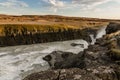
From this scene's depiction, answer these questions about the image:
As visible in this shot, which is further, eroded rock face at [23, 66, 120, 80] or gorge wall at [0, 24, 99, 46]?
gorge wall at [0, 24, 99, 46]

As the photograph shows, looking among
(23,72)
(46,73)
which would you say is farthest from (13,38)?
(46,73)

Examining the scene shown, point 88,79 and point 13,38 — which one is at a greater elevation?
point 88,79

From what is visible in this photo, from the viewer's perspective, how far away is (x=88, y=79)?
12133mm

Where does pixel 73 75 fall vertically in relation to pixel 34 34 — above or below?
above

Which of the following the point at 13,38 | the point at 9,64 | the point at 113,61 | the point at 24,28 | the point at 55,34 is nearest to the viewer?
the point at 113,61

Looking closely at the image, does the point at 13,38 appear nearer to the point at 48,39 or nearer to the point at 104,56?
the point at 48,39

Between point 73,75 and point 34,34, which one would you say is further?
point 34,34

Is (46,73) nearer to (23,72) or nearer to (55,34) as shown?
(23,72)

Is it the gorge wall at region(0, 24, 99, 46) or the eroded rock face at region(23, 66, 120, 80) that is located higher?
the eroded rock face at region(23, 66, 120, 80)

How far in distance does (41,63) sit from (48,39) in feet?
96.2

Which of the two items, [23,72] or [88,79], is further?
[23,72]

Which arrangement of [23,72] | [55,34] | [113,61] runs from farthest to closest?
[55,34] < [23,72] < [113,61]

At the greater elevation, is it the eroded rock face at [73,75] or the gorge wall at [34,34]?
the eroded rock face at [73,75]

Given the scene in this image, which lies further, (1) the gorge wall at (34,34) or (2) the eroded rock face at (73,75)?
(1) the gorge wall at (34,34)
